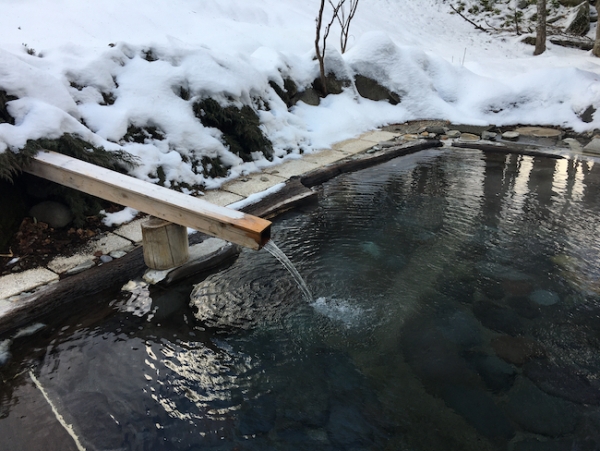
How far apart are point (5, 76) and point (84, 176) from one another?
1.68m

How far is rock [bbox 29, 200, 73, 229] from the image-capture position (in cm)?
406

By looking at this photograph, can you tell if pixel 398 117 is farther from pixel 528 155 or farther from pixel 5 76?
pixel 5 76

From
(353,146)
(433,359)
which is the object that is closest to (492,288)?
(433,359)

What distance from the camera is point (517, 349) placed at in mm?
3135

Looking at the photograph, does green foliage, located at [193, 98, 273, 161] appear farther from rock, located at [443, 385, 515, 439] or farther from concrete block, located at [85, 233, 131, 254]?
rock, located at [443, 385, 515, 439]

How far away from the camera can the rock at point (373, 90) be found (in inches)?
402

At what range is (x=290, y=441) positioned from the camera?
247cm

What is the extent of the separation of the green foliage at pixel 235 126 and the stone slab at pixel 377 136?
8.60 feet

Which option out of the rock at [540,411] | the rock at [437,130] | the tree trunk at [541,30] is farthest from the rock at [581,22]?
the rock at [540,411]

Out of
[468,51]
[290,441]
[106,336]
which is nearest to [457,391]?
[290,441]

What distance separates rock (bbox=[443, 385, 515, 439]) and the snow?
4.01 m

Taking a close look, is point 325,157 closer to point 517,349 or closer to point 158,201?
point 158,201

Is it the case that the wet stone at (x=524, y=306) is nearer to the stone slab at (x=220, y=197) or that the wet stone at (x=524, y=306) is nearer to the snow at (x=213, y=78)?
the stone slab at (x=220, y=197)

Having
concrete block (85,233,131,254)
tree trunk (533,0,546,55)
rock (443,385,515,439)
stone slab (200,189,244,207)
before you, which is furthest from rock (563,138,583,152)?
concrete block (85,233,131,254)
